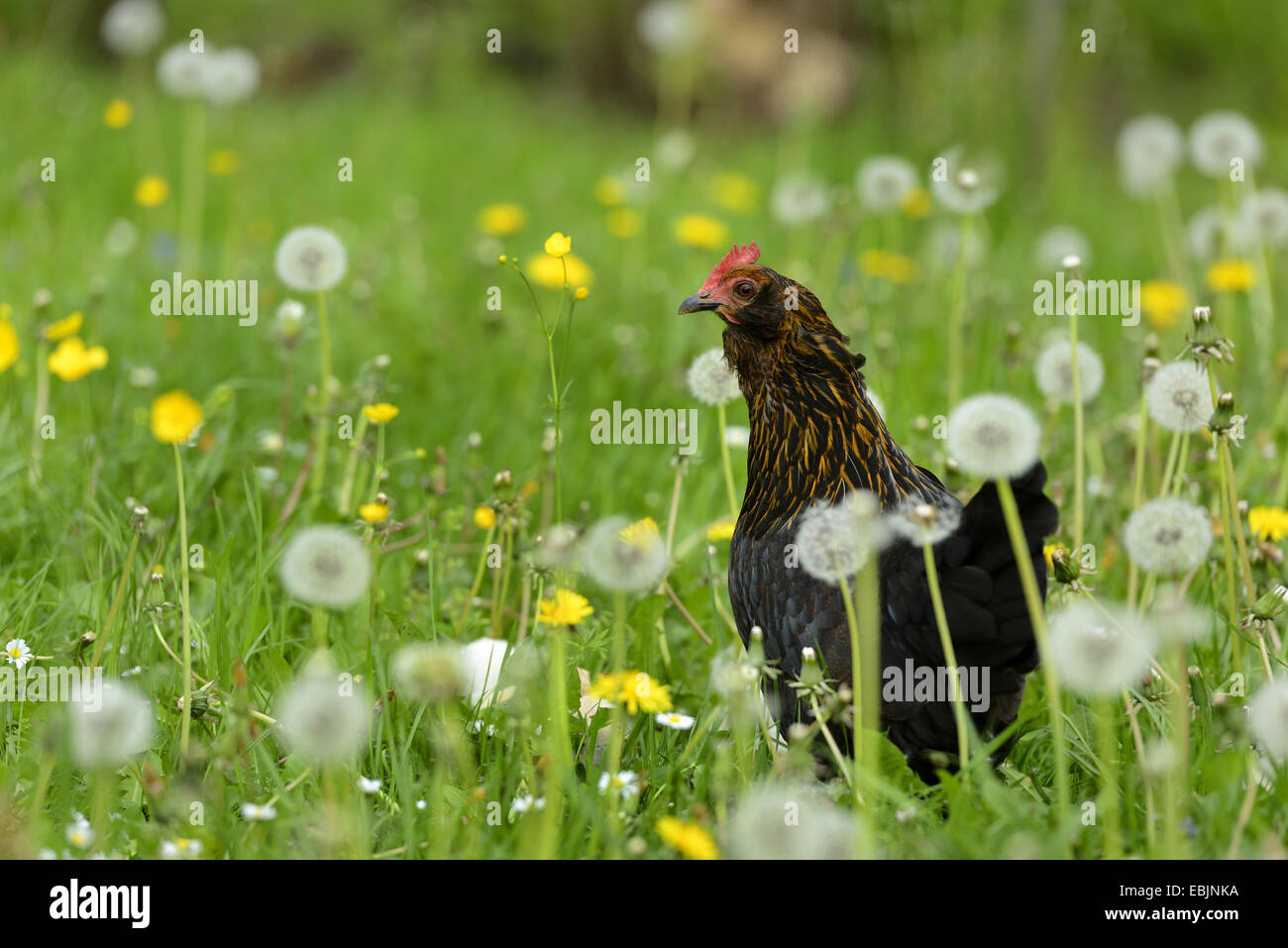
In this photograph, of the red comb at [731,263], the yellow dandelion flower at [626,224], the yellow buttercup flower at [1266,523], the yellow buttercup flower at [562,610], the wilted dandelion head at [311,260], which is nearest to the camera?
the yellow buttercup flower at [562,610]

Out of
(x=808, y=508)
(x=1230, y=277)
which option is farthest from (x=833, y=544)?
(x=1230, y=277)

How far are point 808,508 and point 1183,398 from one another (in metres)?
0.73

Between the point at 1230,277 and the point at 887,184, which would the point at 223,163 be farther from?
the point at 1230,277

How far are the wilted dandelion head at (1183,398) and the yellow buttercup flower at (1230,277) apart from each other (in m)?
2.14

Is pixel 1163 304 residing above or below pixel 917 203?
below

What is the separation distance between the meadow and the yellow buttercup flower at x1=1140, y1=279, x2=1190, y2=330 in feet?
0.11

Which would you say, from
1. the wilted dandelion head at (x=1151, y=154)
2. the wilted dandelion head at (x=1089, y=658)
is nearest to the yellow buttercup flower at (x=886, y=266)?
the wilted dandelion head at (x=1151, y=154)

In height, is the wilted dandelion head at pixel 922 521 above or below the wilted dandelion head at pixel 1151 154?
below

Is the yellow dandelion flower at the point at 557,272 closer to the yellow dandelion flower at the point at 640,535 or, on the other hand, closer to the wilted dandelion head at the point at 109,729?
the yellow dandelion flower at the point at 640,535

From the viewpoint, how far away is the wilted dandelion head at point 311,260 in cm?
302

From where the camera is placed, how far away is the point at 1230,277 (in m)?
4.25

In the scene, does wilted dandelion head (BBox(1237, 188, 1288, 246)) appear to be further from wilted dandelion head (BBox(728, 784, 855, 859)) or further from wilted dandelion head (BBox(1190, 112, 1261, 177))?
wilted dandelion head (BBox(728, 784, 855, 859))

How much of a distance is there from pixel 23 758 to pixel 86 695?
142 millimetres

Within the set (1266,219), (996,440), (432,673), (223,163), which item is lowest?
(432,673)
